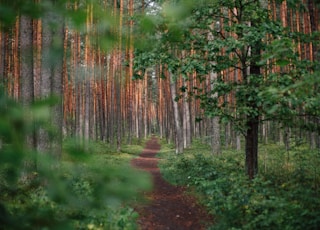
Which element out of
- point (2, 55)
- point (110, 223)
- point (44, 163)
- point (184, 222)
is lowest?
point (184, 222)

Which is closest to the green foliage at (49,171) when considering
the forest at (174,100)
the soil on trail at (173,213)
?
the forest at (174,100)

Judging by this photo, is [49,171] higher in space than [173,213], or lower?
higher

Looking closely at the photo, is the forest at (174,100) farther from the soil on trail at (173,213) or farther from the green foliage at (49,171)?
the soil on trail at (173,213)

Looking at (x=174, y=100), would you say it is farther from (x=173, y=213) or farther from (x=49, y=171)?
(x=49, y=171)

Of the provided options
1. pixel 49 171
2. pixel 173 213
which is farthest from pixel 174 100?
pixel 49 171

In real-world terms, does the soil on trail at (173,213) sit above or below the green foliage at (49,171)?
below

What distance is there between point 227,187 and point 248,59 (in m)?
3.30

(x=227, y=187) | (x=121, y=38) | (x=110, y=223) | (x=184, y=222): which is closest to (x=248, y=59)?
(x=227, y=187)

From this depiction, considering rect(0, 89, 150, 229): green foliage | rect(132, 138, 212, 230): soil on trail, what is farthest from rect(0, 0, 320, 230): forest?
rect(132, 138, 212, 230): soil on trail

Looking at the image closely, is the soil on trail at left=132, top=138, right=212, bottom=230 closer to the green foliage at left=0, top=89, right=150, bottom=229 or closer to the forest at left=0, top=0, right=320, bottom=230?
the forest at left=0, top=0, right=320, bottom=230

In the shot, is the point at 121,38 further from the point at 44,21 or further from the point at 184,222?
the point at 184,222

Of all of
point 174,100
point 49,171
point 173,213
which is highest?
point 174,100

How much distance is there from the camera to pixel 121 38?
116 centimetres

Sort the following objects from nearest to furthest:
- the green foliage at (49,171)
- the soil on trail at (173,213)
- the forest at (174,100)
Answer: the green foliage at (49,171) → the forest at (174,100) → the soil on trail at (173,213)
